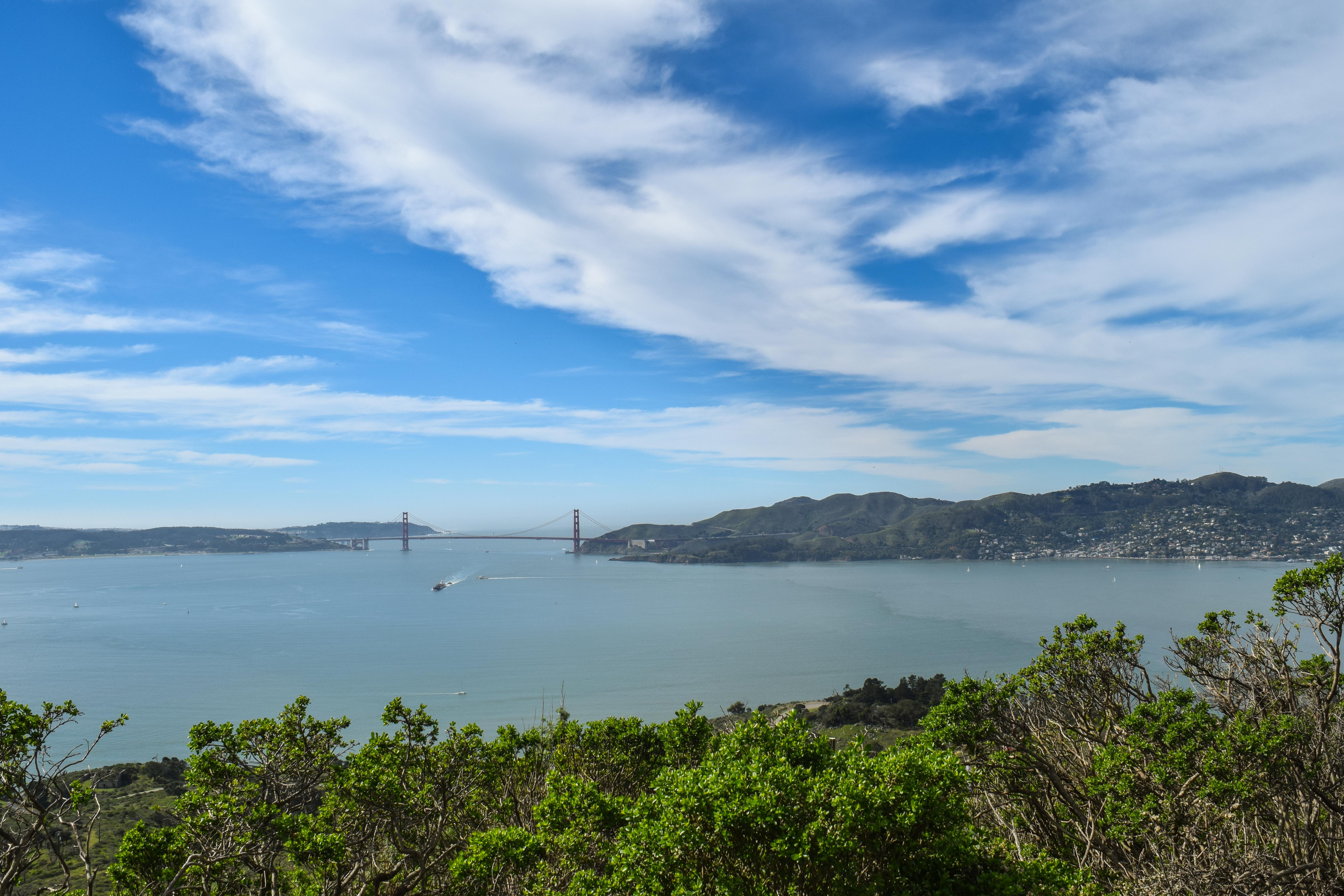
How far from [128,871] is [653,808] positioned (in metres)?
3.84

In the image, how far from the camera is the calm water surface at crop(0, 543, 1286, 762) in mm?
30969

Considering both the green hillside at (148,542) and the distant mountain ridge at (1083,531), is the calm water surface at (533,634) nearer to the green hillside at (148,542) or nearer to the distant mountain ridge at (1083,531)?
the distant mountain ridge at (1083,531)

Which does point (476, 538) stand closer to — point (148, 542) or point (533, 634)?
point (533, 634)

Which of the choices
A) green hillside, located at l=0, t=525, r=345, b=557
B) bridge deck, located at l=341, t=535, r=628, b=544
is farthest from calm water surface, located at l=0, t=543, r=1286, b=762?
green hillside, located at l=0, t=525, r=345, b=557

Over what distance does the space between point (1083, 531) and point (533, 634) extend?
90.1m

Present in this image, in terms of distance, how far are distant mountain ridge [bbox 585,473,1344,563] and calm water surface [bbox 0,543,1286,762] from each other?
1146cm

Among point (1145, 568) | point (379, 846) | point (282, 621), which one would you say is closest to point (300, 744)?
point (379, 846)

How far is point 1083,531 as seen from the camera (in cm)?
10319

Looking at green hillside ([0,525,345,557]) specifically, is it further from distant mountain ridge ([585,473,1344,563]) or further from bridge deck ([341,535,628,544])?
distant mountain ridge ([585,473,1344,563])

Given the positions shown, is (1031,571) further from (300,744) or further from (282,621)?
(300,744)

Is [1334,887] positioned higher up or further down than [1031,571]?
higher up

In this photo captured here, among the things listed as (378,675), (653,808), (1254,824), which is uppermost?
(653,808)

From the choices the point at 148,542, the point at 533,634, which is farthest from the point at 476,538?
the point at 148,542

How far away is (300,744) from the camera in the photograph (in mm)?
6090
